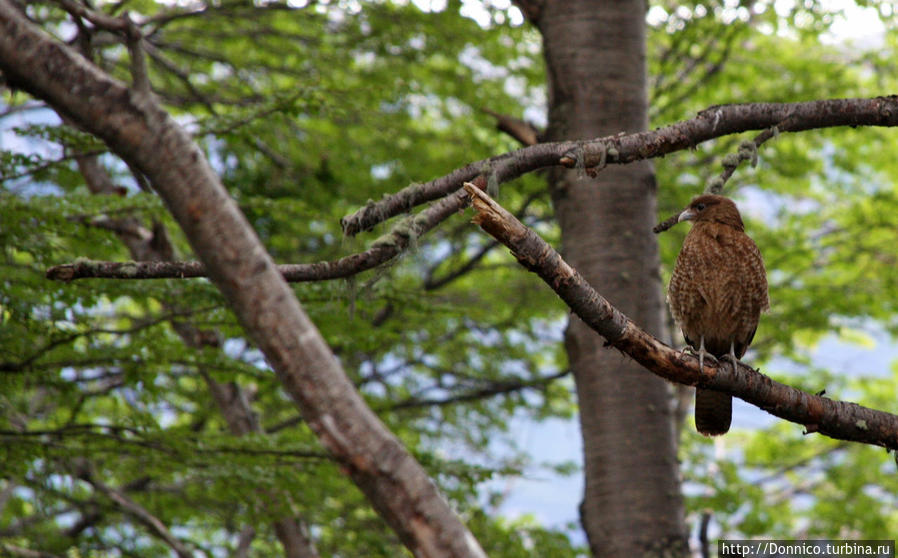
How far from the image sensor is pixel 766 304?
495 centimetres

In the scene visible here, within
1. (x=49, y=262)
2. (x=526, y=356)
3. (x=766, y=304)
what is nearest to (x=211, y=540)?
(x=526, y=356)

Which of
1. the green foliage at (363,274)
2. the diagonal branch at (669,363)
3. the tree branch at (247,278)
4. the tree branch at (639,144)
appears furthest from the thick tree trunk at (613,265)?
the tree branch at (247,278)

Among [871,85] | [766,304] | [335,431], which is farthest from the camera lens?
[871,85]

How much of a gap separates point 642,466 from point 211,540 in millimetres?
7331

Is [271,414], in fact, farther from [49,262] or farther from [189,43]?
[49,262]

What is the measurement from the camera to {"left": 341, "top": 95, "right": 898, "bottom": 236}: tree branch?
334cm

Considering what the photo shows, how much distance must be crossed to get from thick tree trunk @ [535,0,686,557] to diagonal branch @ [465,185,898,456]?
1722 millimetres

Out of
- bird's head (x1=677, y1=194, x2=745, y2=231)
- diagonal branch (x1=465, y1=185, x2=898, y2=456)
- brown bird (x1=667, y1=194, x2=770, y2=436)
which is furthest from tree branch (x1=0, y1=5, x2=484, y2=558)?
bird's head (x1=677, y1=194, x2=745, y2=231)

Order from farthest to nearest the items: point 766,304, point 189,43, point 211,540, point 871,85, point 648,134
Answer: point 211,540 < point 871,85 < point 189,43 < point 766,304 < point 648,134

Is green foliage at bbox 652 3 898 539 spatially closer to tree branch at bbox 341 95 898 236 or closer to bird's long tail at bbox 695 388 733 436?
bird's long tail at bbox 695 388 733 436

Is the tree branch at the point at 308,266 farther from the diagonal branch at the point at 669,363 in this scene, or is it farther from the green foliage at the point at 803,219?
the green foliage at the point at 803,219

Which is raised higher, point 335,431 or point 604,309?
point 604,309

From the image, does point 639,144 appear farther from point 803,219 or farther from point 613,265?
point 803,219

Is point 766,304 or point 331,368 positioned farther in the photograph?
point 766,304
